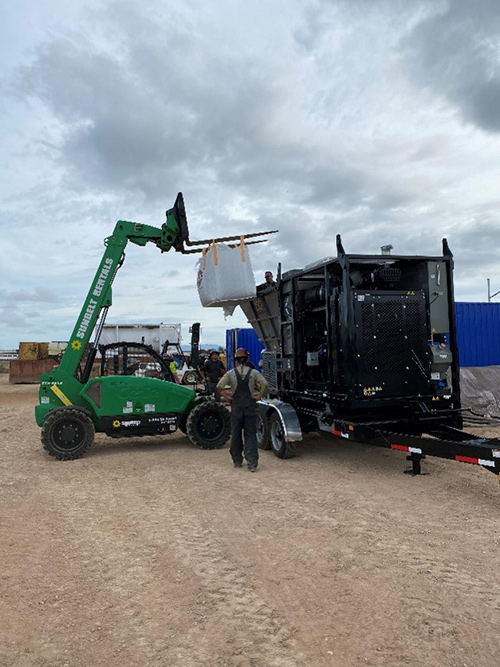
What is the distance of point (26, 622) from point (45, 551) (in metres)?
1.29

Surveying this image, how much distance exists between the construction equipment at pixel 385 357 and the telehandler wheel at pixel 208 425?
143 centimetres

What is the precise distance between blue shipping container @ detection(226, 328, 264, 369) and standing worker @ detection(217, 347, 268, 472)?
9.29 meters

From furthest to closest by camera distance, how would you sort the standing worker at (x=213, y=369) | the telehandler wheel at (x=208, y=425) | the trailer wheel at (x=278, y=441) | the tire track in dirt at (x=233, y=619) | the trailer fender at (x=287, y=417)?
the standing worker at (x=213, y=369), the telehandler wheel at (x=208, y=425), the trailer wheel at (x=278, y=441), the trailer fender at (x=287, y=417), the tire track in dirt at (x=233, y=619)

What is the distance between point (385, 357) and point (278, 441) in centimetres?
246

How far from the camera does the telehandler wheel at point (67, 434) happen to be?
8.89 meters

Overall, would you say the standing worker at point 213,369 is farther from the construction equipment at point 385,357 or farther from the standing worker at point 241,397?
the standing worker at point 241,397

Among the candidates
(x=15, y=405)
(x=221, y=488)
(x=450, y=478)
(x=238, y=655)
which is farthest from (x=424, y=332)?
(x=15, y=405)

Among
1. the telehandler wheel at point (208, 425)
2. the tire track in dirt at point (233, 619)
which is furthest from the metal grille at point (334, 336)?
the tire track in dirt at point (233, 619)

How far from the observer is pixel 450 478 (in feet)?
23.6

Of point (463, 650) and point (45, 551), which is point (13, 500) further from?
point (463, 650)

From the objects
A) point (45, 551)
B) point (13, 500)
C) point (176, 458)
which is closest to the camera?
point (45, 551)

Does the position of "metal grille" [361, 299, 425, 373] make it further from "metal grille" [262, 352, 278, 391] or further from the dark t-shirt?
the dark t-shirt

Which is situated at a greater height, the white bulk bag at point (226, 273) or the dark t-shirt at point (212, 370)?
the white bulk bag at point (226, 273)

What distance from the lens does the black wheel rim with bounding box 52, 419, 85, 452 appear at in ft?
29.4
